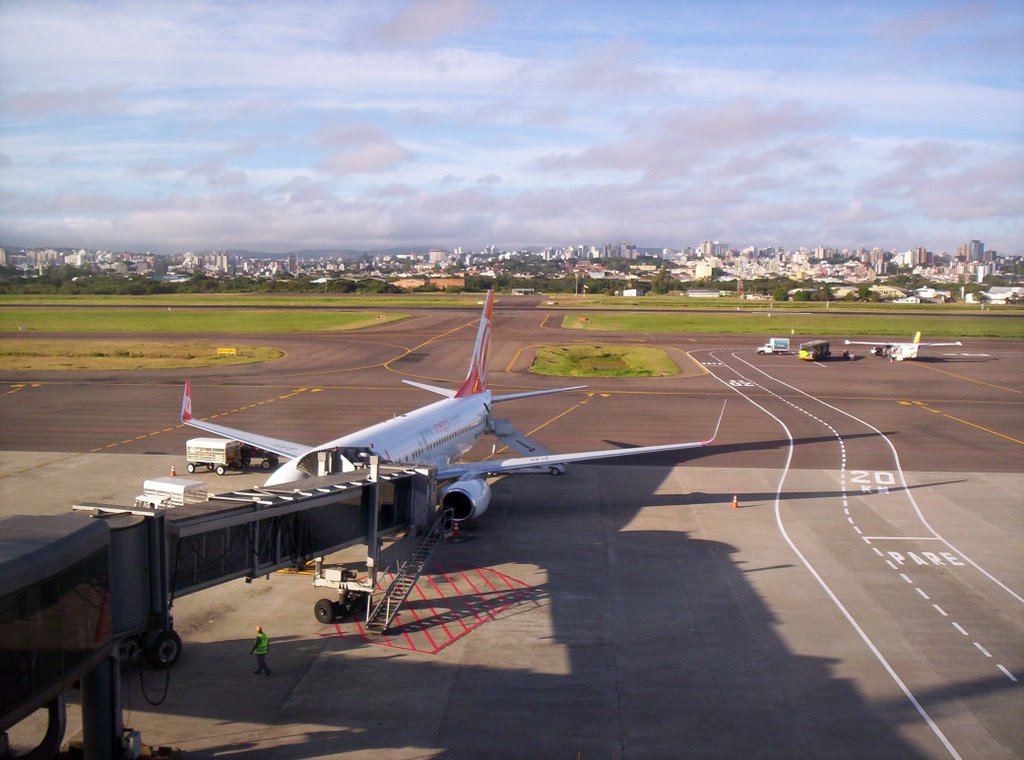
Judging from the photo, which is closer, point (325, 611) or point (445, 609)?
point (325, 611)

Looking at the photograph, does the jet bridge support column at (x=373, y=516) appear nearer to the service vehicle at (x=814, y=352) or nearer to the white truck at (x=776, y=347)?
the service vehicle at (x=814, y=352)

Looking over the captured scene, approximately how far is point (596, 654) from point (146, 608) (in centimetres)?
1193

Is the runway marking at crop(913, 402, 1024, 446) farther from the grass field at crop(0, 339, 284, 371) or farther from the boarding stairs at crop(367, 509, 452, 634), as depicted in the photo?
the grass field at crop(0, 339, 284, 371)

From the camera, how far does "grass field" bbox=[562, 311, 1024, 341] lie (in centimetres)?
12362

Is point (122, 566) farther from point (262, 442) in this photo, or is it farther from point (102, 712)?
point (262, 442)

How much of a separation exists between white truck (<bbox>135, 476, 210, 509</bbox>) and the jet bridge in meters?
7.95

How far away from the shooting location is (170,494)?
31297 millimetres

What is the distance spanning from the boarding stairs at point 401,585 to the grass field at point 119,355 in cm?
5911

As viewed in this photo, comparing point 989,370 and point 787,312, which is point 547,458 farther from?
point 787,312

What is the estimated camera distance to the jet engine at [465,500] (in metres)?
32.1

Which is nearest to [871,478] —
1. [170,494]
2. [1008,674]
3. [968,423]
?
[968,423]

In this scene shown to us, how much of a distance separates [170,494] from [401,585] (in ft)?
35.0

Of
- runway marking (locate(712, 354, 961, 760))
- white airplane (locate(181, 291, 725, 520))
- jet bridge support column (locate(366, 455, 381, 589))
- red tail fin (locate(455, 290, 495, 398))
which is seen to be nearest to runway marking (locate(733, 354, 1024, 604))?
runway marking (locate(712, 354, 961, 760))

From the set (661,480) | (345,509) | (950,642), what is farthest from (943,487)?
(345,509)
